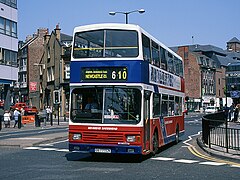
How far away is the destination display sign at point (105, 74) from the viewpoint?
45.9 ft

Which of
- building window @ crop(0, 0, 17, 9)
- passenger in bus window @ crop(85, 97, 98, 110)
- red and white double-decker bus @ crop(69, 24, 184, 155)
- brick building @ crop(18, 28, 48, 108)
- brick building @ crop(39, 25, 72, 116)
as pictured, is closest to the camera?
red and white double-decker bus @ crop(69, 24, 184, 155)

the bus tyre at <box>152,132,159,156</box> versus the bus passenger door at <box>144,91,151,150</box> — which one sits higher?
the bus passenger door at <box>144,91,151,150</box>

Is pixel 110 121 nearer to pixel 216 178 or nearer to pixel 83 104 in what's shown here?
pixel 83 104

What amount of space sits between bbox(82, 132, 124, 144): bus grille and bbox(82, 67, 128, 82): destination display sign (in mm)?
1746

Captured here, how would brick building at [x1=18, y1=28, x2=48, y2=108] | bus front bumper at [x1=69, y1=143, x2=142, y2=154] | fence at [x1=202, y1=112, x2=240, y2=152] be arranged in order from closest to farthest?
1. bus front bumper at [x1=69, y1=143, x2=142, y2=154]
2. fence at [x1=202, y1=112, x2=240, y2=152]
3. brick building at [x1=18, y1=28, x2=48, y2=108]

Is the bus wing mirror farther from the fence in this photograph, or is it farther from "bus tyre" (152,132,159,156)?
the fence

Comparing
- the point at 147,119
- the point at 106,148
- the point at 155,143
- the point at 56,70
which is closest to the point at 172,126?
the point at 155,143

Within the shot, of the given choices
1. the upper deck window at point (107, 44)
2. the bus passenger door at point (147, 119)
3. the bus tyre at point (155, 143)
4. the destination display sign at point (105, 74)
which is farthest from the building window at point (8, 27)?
the bus passenger door at point (147, 119)

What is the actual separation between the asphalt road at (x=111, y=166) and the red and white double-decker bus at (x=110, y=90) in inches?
27.0


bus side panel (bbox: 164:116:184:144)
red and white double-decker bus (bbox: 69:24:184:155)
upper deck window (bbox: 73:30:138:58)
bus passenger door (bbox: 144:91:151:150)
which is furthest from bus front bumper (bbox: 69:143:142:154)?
bus side panel (bbox: 164:116:184:144)

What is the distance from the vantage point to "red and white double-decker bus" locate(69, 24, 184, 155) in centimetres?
1384

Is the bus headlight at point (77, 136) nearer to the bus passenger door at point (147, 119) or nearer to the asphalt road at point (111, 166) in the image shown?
the asphalt road at point (111, 166)

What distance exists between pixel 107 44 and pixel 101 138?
3070 millimetres

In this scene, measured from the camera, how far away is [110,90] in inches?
553
